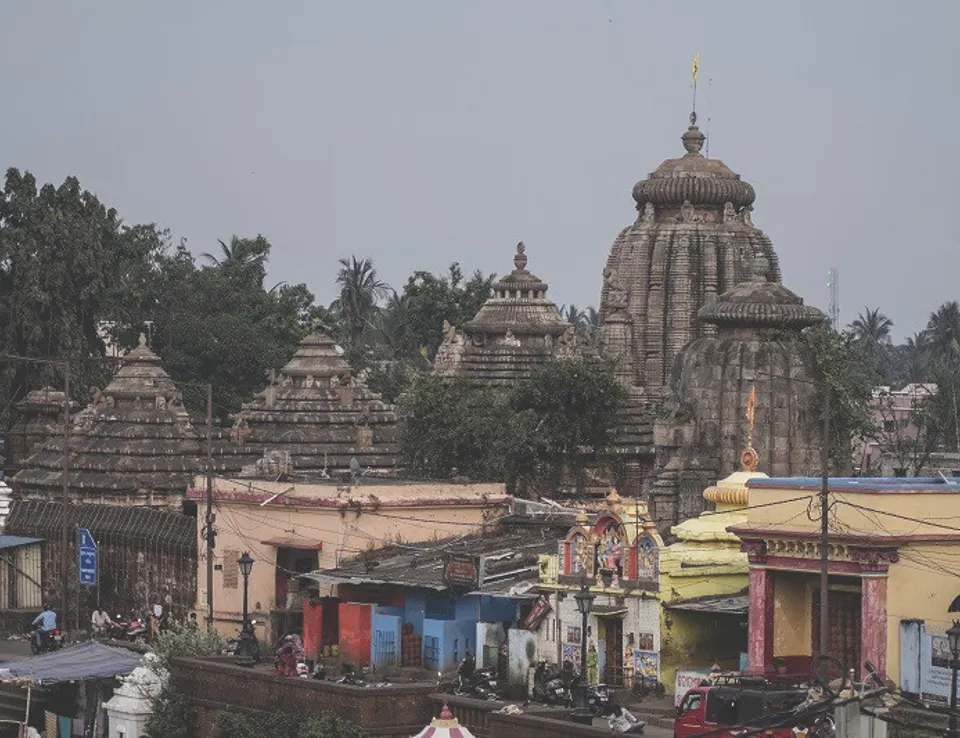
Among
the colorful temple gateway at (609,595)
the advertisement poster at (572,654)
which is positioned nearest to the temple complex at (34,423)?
the colorful temple gateway at (609,595)

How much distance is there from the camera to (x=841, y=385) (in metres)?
70.2

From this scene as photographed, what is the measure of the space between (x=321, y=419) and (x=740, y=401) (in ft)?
49.5

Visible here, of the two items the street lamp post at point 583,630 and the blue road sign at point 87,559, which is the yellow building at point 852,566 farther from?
the blue road sign at point 87,559

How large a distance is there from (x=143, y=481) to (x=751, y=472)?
2256cm

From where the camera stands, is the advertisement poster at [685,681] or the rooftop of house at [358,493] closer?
the advertisement poster at [685,681]

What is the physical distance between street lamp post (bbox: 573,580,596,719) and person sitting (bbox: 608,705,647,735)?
588mm

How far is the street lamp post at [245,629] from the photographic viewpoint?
55844 millimetres

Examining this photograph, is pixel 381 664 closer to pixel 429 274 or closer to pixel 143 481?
pixel 143 481

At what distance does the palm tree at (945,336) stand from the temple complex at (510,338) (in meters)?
49.6

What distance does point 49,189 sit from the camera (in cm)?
Answer: 10288

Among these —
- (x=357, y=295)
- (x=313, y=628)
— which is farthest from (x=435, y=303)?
(x=313, y=628)

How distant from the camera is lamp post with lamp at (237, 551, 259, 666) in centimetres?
5584

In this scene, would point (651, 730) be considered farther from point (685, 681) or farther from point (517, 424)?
point (517, 424)

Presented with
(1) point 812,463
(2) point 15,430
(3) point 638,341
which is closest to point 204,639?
(1) point 812,463
